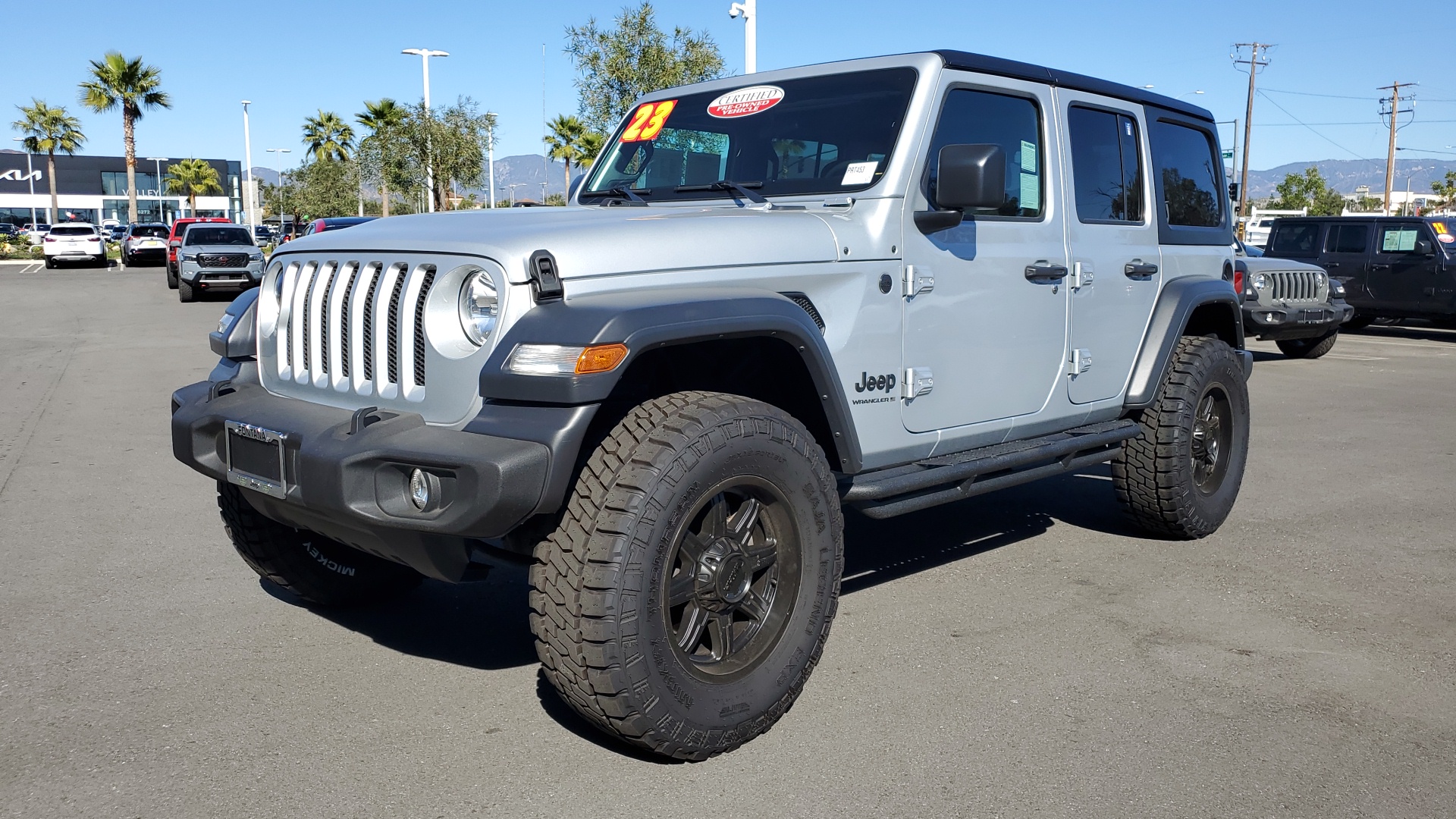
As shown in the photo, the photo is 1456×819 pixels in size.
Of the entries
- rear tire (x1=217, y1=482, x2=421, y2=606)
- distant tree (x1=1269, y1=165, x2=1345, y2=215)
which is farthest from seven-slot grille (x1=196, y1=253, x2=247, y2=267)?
distant tree (x1=1269, y1=165, x2=1345, y2=215)

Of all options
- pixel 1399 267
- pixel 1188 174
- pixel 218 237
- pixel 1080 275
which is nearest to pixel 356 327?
pixel 1080 275

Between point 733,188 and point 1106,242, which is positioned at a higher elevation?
point 733,188

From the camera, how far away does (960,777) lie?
323cm

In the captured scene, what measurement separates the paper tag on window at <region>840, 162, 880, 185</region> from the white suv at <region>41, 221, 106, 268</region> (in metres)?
40.7

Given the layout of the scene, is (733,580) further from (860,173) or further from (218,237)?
(218,237)

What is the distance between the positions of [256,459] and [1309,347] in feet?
46.9

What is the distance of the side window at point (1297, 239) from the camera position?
18.0 m

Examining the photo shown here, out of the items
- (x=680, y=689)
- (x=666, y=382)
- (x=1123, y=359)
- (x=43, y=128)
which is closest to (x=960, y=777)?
(x=680, y=689)

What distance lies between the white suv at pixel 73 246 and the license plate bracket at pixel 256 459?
4030 centimetres

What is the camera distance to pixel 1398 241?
17328 millimetres

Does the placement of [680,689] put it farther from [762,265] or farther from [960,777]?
[762,265]

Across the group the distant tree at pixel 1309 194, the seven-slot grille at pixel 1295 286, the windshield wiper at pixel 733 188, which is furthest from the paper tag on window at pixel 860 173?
the distant tree at pixel 1309 194

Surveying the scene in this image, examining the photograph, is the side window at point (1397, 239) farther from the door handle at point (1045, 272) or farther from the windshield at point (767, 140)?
the windshield at point (767, 140)

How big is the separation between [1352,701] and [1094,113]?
260 centimetres
